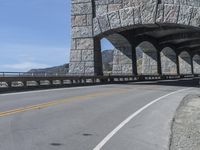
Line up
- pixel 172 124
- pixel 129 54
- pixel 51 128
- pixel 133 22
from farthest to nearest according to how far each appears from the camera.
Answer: pixel 129 54
pixel 133 22
pixel 172 124
pixel 51 128

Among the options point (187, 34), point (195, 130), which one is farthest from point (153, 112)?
point (187, 34)

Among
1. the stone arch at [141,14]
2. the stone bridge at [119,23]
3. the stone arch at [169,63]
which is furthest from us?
the stone arch at [169,63]

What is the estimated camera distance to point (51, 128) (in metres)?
11.0

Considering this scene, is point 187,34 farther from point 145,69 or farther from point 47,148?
point 47,148

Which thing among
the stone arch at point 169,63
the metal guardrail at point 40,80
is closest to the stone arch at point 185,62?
the stone arch at point 169,63

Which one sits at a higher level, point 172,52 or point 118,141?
point 172,52

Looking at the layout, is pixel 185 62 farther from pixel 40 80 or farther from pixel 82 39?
pixel 40 80

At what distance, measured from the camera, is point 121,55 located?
62.7 metres

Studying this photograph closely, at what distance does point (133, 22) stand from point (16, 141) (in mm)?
40836

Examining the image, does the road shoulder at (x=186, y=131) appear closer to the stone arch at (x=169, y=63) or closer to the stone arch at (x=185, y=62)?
the stone arch at (x=169, y=63)

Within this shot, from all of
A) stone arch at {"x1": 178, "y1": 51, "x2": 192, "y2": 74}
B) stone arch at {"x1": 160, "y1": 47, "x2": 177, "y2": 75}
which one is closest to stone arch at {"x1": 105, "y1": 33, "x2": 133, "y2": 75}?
stone arch at {"x1": 160, "y1": 47, "x2": 177, "y2": 75}

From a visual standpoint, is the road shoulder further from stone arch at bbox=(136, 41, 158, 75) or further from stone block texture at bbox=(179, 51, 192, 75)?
stone block texture at bbox=(179, 51, 192, 75)

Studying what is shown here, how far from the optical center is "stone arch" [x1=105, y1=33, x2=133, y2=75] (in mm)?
61656

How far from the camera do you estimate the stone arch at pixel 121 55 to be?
61.7 metres
